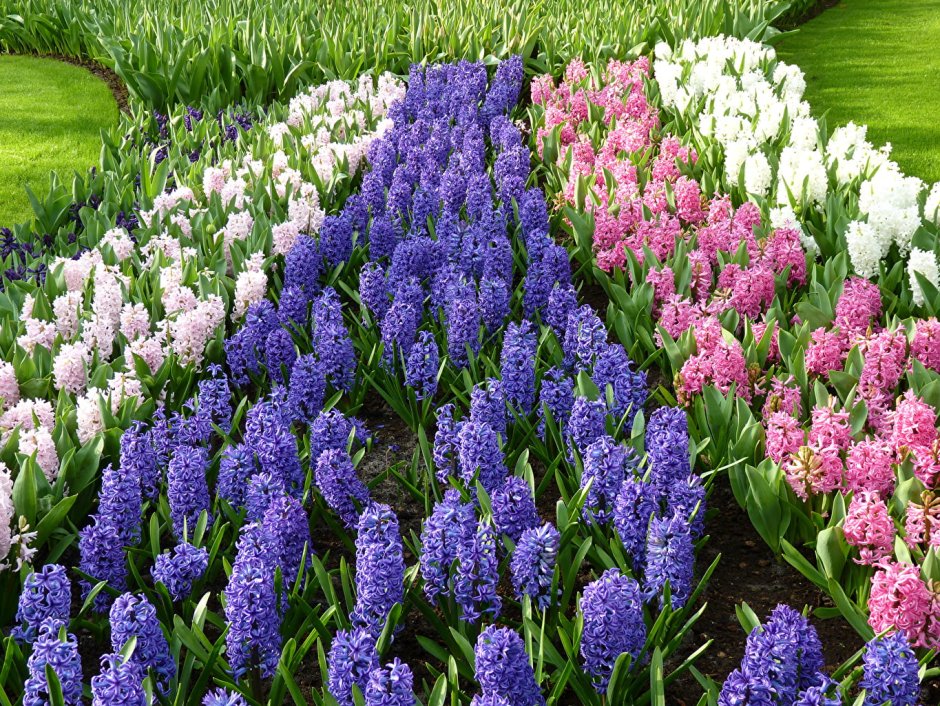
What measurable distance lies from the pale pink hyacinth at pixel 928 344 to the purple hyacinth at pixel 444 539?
203cm

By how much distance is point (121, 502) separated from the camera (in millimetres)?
2957

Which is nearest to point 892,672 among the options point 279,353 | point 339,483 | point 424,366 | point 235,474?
point 339,483

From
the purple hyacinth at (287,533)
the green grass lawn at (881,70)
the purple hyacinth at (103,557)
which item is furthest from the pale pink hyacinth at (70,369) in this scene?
the green grass lawn at (881,70)

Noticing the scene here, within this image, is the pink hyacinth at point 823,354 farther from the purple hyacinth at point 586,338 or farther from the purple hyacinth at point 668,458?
the purple hyacinth at point 668,458

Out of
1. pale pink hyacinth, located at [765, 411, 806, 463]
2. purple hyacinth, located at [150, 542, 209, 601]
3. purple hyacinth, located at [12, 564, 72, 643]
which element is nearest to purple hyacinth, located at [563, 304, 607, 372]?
pale pink hyacinth, located at [765, 411, 806, 463]

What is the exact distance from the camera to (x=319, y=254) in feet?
16.4

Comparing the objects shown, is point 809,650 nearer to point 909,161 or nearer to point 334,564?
point 334,564

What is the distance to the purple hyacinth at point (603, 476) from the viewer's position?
10.0ft

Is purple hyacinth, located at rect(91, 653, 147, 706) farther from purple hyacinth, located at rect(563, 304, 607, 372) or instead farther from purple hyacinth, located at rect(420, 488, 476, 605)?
purple hyacinth, located at rect(563, 304, 607, 372)

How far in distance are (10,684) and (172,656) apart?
43 cm

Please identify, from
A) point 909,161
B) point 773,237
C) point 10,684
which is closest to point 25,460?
point 10,684

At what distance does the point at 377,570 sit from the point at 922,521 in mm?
1550

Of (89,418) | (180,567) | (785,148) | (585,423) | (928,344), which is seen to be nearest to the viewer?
(180,567)

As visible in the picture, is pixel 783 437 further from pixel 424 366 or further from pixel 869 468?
pixel 424 366
